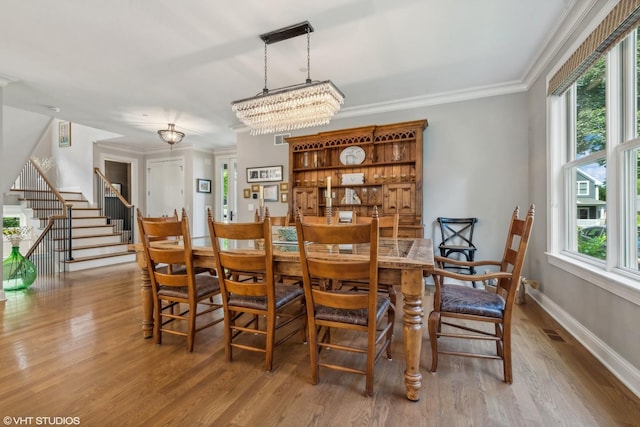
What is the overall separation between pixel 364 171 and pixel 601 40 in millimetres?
2686

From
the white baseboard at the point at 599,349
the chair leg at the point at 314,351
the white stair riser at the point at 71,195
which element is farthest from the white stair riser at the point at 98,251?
the white baseboard at the point at 599,349

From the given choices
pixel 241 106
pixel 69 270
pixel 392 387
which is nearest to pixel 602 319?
pixel 392 387

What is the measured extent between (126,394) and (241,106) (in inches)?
93.2

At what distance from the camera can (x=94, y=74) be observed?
127 inches

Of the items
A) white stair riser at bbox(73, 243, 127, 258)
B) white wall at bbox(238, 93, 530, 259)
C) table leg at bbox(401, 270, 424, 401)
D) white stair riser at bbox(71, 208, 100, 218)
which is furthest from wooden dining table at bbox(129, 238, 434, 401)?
white stair riser at bbox(71, 208, 100, 218)

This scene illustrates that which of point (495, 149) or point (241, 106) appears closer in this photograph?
point (241, 106)

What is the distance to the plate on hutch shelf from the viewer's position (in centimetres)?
423

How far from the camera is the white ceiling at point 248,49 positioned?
2.21 meters

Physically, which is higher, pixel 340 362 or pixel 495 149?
pixel 495 149

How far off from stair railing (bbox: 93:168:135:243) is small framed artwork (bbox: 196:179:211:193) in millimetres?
1565

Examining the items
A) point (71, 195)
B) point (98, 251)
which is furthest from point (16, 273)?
point (71, 195)

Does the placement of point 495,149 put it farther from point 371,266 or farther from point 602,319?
point 371,266

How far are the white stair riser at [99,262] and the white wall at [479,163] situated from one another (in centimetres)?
571

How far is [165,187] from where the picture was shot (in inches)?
276
